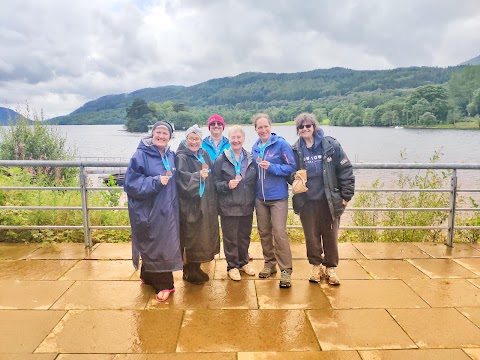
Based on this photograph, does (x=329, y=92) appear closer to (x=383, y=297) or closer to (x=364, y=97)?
(x=364, y=97)

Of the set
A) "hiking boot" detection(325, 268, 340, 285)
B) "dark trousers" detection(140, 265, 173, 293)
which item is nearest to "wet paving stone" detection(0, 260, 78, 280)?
"dark trousers" detection(140, 265, 173, 293)

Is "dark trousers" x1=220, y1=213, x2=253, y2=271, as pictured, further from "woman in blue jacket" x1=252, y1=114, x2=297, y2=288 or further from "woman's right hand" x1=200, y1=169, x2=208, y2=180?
"woman's right hand" x1=200, y1=169, x2=208, y2=180

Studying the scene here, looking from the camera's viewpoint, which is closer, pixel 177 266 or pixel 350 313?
pixel 350 313

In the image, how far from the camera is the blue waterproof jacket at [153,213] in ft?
11.5

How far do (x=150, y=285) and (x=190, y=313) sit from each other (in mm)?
780

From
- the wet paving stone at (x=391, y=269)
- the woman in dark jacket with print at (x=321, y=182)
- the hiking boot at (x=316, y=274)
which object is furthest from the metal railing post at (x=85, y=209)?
the wet paving stone at (x=391, y=269)

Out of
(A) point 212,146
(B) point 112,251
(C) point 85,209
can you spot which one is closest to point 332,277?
(A) point 212,146

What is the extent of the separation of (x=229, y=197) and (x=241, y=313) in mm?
1146

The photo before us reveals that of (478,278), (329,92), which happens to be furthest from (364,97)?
(478,278)

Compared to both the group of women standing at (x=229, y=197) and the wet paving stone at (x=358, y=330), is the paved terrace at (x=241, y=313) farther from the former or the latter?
the group of women standing at (x=229, y=197)

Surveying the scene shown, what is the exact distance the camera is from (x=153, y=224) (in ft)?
11.7

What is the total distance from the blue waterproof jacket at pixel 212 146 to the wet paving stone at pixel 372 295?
1748mm

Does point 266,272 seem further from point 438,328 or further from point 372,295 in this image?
point 438,328

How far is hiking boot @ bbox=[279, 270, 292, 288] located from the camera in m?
3.87
